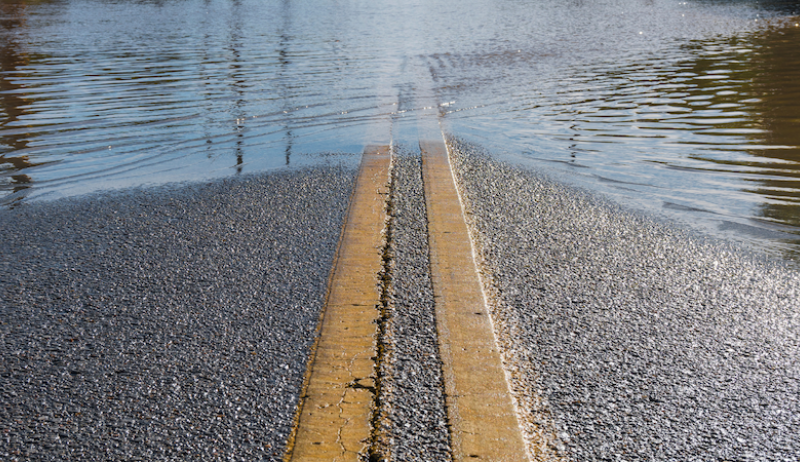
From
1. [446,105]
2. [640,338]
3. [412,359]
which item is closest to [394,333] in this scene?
[412,359]

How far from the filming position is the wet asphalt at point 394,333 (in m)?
2.10

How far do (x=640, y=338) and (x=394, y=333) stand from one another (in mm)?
901

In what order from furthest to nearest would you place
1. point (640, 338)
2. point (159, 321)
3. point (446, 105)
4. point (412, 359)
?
point (446, 105)
point (159, 321)
point (640, 338)
point (412, 359)

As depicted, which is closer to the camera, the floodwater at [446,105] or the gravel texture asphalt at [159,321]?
the gravel texture asphalt at [159,321]

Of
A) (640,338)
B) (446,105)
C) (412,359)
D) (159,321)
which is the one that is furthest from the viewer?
(446,105)

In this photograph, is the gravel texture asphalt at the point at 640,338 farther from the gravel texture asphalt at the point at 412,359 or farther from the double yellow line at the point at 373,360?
the gravel texture asphalt at the point at 412,359

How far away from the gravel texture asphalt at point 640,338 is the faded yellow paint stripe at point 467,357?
0.21 ft

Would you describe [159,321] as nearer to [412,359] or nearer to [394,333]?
[394,333]

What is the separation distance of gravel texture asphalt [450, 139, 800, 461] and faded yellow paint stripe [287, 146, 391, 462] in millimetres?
494

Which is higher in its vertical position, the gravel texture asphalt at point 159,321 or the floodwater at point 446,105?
the floodwater at point 446,105

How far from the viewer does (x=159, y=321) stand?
2.79 m

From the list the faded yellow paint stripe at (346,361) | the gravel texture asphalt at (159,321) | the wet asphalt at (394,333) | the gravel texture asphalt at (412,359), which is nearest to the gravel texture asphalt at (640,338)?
the wet asphalt at (394,333)

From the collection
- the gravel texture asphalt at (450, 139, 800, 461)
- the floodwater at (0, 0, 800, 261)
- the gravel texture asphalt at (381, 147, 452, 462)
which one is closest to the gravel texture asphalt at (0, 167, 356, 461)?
the gravel texture asphalt at (381, 147, 452, 462)

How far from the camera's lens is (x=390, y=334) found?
2.67 m
